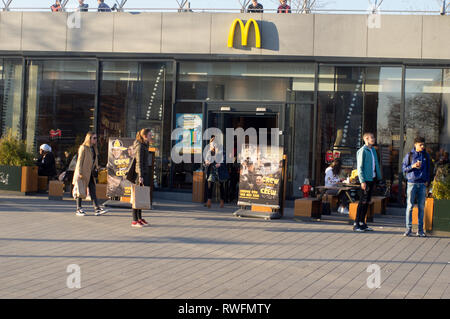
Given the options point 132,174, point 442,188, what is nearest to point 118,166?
point 132,174

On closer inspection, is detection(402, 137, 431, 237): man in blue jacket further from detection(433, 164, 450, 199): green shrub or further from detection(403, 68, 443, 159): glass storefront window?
detection(403, 68, 443, 159): glass storefront window

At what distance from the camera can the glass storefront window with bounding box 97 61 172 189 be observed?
17.4m

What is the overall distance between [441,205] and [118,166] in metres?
7.06

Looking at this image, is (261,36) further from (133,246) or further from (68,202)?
(133,246)

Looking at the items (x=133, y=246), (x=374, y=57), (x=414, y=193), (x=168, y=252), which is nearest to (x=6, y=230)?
(x=133, y=246)

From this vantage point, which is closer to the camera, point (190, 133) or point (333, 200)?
point (333, 200)

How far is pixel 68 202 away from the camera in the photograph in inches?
605

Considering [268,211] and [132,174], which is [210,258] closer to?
[132,174]

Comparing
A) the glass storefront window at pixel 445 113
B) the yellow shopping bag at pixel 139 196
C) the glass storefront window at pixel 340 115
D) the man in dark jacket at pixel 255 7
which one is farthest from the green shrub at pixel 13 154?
the glass storefront window at pixel 445 113

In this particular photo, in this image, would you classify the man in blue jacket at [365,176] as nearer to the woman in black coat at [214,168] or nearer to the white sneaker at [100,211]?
the woman in black coat at [214,168]

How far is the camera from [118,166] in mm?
14492

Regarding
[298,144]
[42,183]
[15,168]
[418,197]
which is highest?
[298,144]
